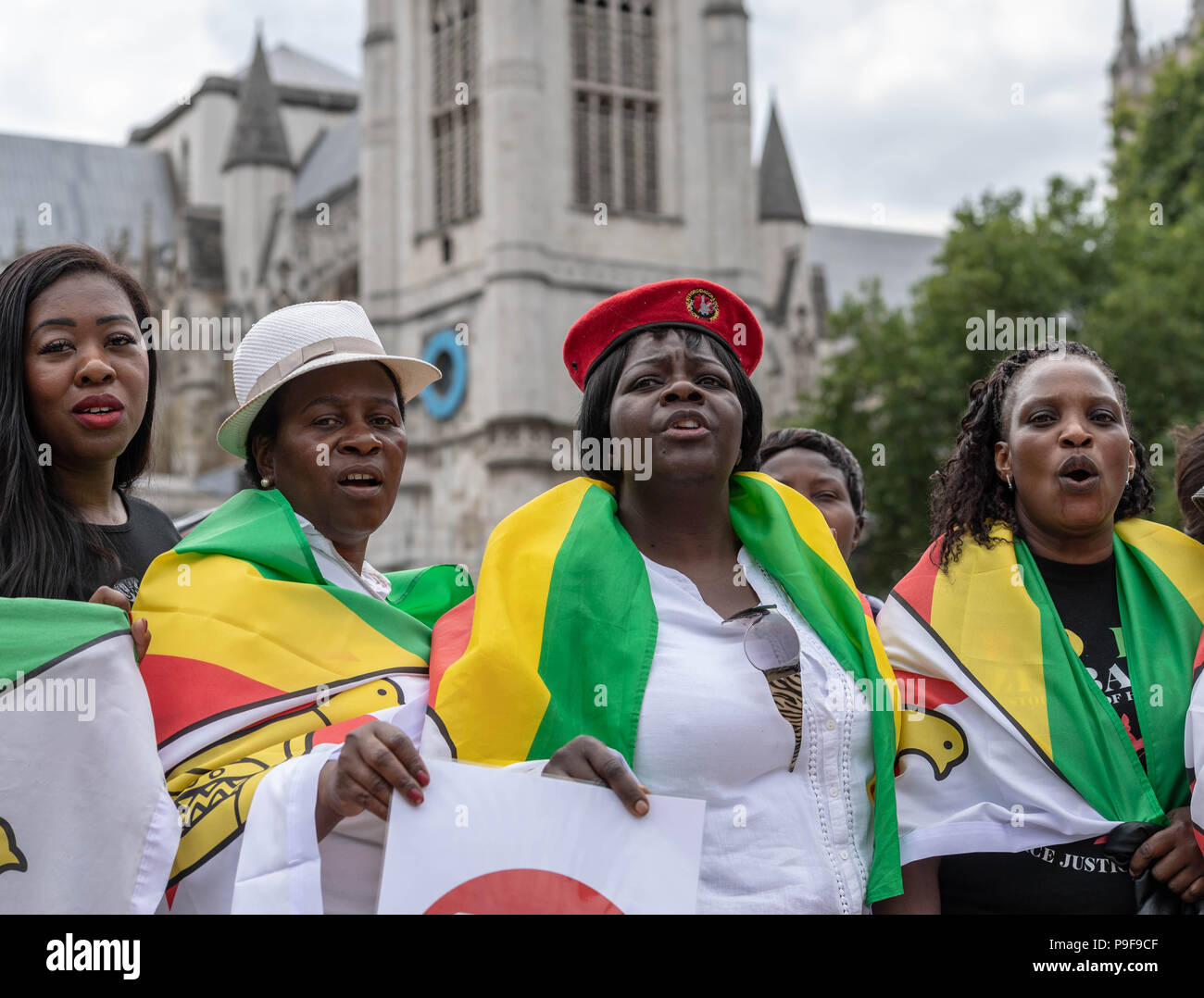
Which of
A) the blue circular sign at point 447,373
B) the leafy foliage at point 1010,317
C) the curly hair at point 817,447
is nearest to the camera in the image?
the curly hair at point 817,447

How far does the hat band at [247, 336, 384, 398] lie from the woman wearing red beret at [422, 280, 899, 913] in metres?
0.48

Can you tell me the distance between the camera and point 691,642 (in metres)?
3.26

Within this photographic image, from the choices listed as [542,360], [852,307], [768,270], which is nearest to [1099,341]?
[852,307]

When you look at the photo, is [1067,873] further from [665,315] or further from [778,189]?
[778,189]

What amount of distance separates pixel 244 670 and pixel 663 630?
811 millimetres

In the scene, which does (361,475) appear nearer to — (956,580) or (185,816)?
(185,816)

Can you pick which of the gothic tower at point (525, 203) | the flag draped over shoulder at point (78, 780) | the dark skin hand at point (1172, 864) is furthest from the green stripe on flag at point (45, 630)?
the gothic tower at point (525, 203)

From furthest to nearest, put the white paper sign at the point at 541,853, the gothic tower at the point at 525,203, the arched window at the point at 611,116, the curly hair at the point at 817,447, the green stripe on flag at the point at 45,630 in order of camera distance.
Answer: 1. the arched window at the point at 611,116
2. the gothic tower at the point at 525,203
3. the curly hair at the point at 817,447
4. the green stripe on flag at the point at 45,630
5. the white paper sign at the point at 541,853

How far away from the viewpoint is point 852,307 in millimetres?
30703

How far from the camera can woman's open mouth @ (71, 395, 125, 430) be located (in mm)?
3621

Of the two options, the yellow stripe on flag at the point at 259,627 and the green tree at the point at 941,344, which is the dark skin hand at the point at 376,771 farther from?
the green tree at the point at 941,344

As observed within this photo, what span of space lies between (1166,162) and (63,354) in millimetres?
30260

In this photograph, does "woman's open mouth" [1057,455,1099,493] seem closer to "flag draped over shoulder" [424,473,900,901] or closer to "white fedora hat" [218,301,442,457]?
"flag draped over shoulder" [424,473,900,901]

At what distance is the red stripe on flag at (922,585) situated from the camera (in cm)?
354
